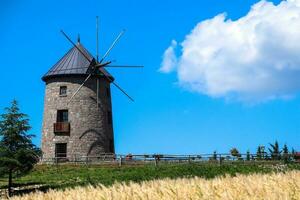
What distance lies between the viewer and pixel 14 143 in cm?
2588

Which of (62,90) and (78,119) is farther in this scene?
(62,90)

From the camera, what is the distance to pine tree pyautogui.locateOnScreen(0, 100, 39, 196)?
25406 millimetres

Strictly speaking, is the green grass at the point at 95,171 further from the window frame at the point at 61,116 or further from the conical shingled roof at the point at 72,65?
the conical shingled roof at the point at 72,65

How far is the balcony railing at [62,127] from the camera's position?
4119 cm

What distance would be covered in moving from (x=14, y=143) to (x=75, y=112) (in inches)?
608

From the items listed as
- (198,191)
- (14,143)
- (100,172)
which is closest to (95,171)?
(100,172)

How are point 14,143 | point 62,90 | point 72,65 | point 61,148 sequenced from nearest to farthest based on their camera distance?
point 14,143 → point 61,148 → point 62,90 → point 72,65

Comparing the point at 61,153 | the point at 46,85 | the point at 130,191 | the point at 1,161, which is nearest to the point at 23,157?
the point at 1,161

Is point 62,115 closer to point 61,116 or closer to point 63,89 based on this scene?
point 61,116

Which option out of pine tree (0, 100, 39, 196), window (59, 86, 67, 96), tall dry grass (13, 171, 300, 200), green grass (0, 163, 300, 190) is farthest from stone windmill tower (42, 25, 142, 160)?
tall dry grass (13, 171, 300, 200)

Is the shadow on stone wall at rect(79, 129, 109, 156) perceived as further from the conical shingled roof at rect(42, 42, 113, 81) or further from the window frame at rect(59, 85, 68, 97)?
the conical shingled roof at rect(42, 42, 113, 81)

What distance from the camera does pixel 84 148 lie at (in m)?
41.1

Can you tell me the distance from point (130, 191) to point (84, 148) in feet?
118

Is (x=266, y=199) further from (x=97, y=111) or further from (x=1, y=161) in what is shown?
(x=97, y=111)
